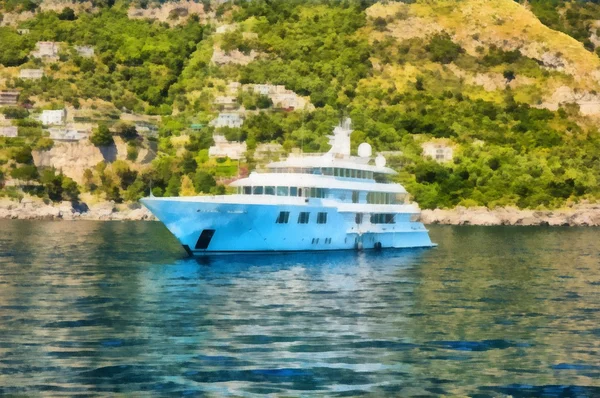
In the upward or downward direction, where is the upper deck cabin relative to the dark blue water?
upward

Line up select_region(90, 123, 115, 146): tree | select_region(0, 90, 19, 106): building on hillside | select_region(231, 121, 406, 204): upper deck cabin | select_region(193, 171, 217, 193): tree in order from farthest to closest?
select_region(0, 90, 19, 106): building on hillside → select_region(90, 123, 115, 146): tree → select_region(193, 171, 217, 193): tree → select_region(231, 121, 406, 204): upper deck cabin

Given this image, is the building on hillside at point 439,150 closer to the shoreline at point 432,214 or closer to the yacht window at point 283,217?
the shoreline at point 432,214

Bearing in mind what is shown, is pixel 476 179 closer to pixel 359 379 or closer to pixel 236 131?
pixel 236 131

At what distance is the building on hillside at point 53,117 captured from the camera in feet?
575

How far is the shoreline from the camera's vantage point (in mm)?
147000

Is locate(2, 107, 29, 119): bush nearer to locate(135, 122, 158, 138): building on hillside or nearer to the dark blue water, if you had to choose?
locate(135, 122, 158, 138): building on hillside

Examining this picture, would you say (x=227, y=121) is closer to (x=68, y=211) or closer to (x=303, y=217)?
(x=68, y=211)

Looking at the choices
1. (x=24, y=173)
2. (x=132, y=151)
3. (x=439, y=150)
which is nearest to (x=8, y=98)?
(x=132, y=151)

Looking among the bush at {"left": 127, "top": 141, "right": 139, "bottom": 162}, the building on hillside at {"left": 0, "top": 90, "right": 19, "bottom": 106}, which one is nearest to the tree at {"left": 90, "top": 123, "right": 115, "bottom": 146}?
the bush at {"left": 127, "top": 141, "right": 139, "bottom": 162}

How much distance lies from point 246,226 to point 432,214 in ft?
291

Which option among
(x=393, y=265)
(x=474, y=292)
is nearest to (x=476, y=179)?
(x=393, y=265)

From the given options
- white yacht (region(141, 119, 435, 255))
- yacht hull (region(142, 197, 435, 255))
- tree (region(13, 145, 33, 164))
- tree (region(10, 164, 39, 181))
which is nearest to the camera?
yacht hull (region(142, 197, 435, 255))

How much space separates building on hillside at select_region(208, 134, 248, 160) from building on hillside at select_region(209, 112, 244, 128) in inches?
304

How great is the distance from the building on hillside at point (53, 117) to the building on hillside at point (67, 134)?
423 cm
